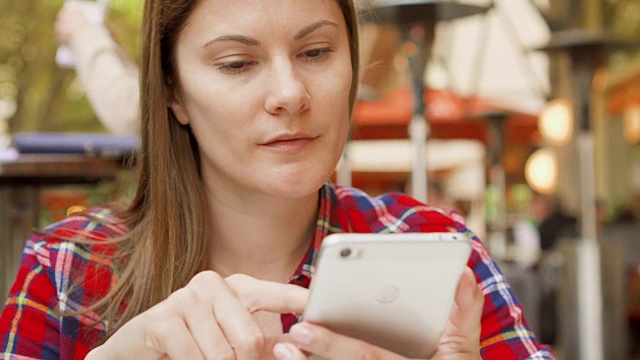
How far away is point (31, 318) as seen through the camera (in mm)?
1342

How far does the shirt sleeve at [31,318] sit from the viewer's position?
131 centimetres

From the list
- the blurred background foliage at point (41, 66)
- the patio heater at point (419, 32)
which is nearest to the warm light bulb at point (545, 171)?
the blurred background foliage at point (41, 66)

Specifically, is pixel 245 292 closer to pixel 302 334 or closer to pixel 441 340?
pixel 302 334

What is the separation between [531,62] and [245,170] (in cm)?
1000

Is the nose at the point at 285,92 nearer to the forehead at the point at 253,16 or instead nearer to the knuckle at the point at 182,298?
the forehead at the point at 253,16

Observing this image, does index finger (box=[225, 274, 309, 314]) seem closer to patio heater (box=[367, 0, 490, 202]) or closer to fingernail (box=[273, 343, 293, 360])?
fingernail (box=[273, 343, 293, 360])

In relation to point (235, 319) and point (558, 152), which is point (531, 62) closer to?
point (558, 152)

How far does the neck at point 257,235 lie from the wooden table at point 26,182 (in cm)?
107

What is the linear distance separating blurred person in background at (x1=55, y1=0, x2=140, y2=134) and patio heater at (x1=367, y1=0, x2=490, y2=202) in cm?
113

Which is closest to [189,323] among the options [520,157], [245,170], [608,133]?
[245,170]

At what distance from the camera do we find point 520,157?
18.0 meters

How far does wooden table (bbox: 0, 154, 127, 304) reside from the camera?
2.43m

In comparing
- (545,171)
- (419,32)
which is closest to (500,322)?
(419,32)

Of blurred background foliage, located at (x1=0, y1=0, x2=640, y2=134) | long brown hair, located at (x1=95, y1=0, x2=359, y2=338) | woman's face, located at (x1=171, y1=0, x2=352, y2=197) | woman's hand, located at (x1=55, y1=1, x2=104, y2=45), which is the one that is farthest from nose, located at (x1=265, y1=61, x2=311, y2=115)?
blurred background foliage, located at (x1=0, y1=0, x2=640, y2=134)
